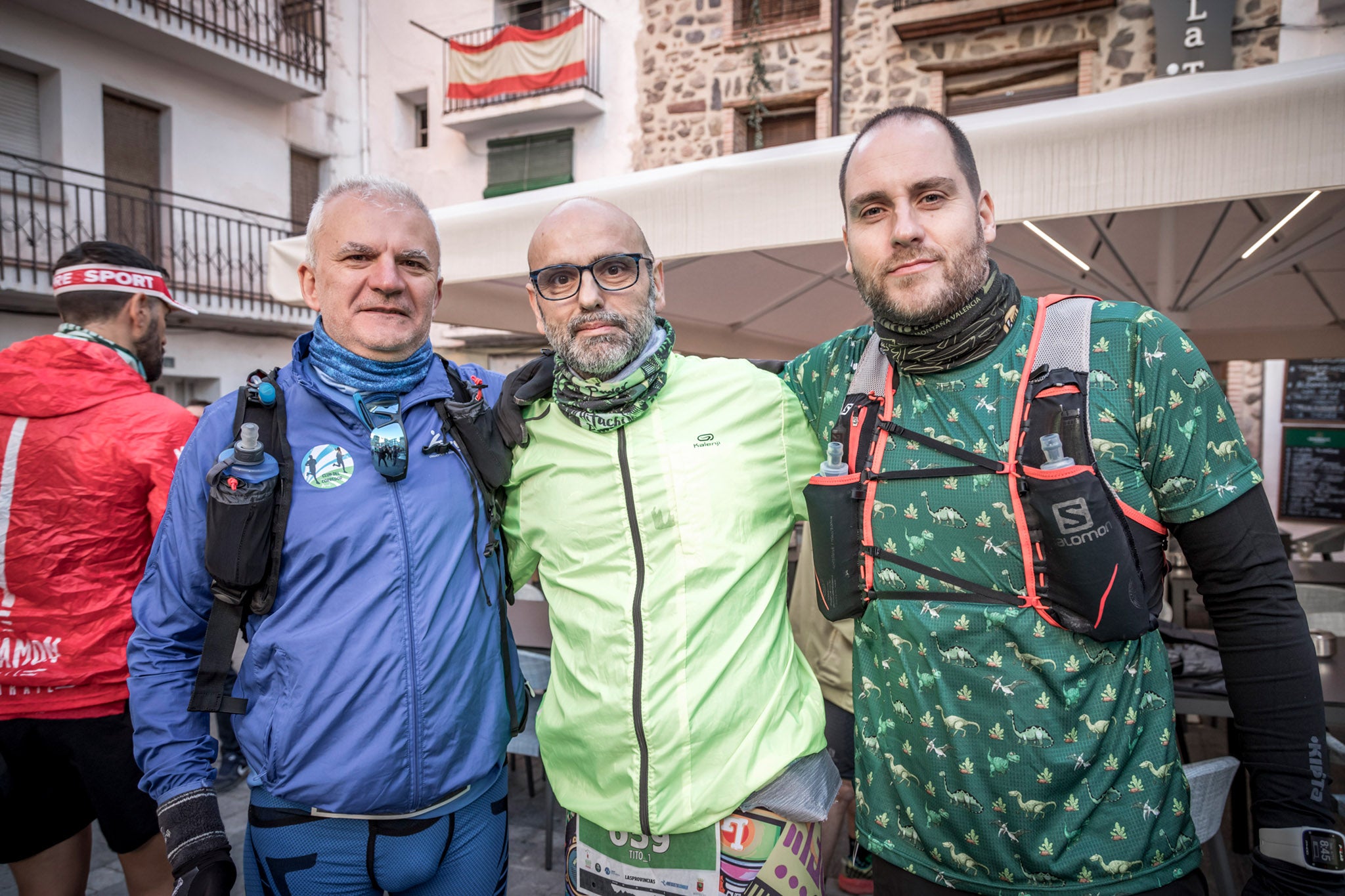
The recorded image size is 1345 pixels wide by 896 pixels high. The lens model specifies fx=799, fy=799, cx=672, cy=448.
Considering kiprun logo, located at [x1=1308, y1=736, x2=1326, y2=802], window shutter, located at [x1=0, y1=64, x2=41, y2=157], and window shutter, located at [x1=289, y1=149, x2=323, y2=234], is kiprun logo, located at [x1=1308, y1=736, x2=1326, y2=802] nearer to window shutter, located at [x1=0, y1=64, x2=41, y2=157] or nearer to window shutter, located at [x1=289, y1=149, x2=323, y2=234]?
window shutter, located at [x1=0, y1=64, x2=41, y2=157]

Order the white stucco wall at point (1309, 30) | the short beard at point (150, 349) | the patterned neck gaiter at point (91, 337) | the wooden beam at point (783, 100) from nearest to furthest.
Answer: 1. the patterned neck gaiter at point (91, 337)
2. the short beard at point (150, 349)
3. the white stucco wall at point (1309, 30)
4. the wooden beam at point (783, 100)

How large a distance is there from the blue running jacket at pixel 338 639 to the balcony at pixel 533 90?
1076cm

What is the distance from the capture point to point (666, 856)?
1.55 metres

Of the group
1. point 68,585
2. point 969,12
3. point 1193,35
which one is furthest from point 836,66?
point 68,585

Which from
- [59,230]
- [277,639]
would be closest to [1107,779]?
[277,639]

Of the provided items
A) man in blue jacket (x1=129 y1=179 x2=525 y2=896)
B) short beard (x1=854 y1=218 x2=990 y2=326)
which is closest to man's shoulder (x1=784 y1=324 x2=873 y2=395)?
short beard (x1=854 y1=218 x2=990 y2=326)

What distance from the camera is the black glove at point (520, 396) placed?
5.77 ft

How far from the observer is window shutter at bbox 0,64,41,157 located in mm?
9750

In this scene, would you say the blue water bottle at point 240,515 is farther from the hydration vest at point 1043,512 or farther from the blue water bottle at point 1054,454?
the blue water bottle at point 1054,454

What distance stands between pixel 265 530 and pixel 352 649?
0.94ft

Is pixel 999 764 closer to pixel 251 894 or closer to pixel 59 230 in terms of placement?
pixel 251 894

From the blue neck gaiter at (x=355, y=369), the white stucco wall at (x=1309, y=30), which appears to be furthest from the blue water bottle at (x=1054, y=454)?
the white stucco wall at (x=1309, y=30)

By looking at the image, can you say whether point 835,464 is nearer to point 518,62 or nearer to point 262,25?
point 518,62

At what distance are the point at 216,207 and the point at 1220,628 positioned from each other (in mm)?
13510
